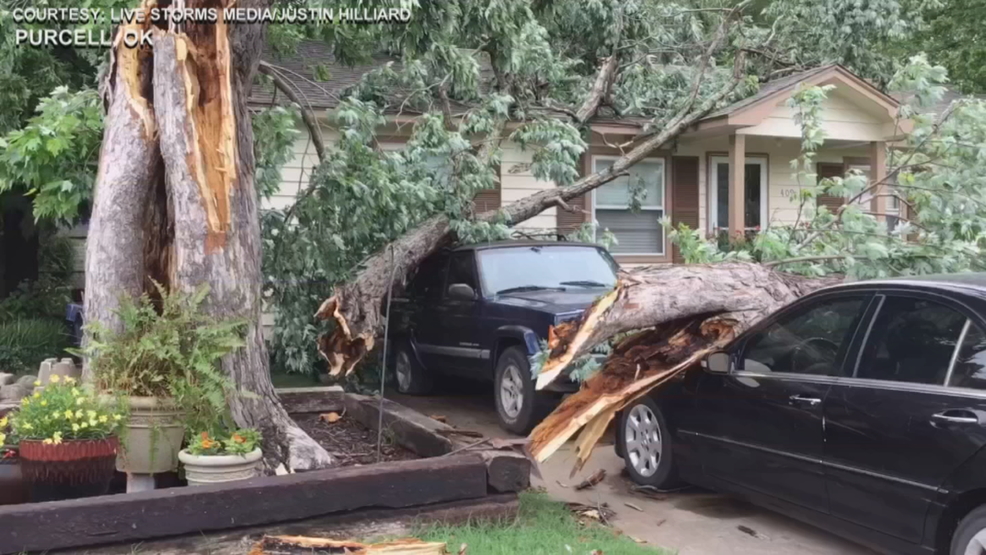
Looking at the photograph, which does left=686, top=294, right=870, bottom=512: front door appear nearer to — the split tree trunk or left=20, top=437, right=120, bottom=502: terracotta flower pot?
the split tree trunk

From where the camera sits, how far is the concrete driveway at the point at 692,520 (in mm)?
5762

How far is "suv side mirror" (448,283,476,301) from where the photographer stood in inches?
386

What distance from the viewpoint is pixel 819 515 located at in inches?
212

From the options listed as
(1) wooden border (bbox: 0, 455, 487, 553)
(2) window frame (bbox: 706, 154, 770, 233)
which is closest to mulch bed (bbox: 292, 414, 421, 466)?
(1) wooden border (bbox: 0, 455, 487, 553)

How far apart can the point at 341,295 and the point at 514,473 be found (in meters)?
3.78

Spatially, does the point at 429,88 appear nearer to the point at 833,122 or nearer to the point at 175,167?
the point at 175,167

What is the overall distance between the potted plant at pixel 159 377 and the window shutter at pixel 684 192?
11076mm

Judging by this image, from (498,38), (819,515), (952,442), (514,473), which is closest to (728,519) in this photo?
(819,515)

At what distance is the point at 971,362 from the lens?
4566 millimetres

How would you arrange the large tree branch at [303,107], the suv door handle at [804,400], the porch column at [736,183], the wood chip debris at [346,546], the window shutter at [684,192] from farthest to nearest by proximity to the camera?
the window shutter at [684,192] → the porch column at [736,183] → the large tree branch at [303,107] → the suv door handle at [804,400] → the wood chip debris at [346,546]

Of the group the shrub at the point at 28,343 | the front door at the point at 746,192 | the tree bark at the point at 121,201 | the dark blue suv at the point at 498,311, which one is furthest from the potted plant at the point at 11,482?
the front door at the point at 746,192

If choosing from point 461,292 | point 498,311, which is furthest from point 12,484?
point 461,292

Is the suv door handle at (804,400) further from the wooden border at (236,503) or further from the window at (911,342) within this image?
the wooden border at (236,503)

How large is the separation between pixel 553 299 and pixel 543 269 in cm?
100
